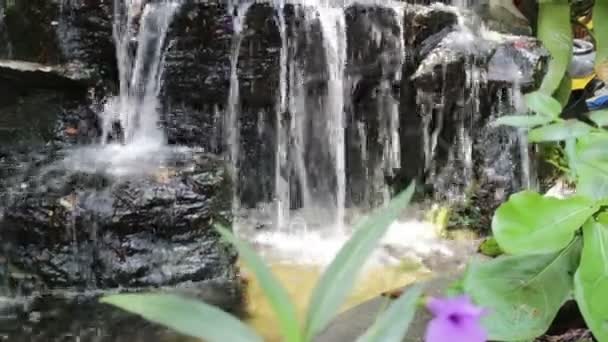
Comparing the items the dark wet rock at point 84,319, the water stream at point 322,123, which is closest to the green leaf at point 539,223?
the dark wet rock at point 84,319

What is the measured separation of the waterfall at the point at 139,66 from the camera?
202 inches

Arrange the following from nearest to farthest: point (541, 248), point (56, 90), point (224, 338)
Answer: point (224, 338) < point (541, 248) < point (56, 90)

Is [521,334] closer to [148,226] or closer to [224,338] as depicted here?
[224,338]

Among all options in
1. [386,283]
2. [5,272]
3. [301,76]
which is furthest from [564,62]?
[5,272]

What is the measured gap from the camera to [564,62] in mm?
4914

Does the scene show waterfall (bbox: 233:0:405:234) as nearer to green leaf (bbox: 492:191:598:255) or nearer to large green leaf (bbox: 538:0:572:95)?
large green leaf (bbox: 538:0:572:95)

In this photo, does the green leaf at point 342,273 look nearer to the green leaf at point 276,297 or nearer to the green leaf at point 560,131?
the green leaf at point 276,297

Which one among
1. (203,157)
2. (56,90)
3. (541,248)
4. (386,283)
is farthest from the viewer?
(56,90)

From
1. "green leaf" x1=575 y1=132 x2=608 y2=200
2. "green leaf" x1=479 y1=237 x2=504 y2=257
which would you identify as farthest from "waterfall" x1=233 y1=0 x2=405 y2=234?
"green leaf" x1=575 y1=132 x2=608 y2=200

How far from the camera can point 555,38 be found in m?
4.85

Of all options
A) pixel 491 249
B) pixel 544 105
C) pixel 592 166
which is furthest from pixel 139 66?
pixel 592 166

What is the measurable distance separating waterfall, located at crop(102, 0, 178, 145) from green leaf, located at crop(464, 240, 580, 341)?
13.6 feet

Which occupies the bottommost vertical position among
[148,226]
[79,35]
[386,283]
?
[386,283]

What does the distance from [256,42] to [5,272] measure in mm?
2257
